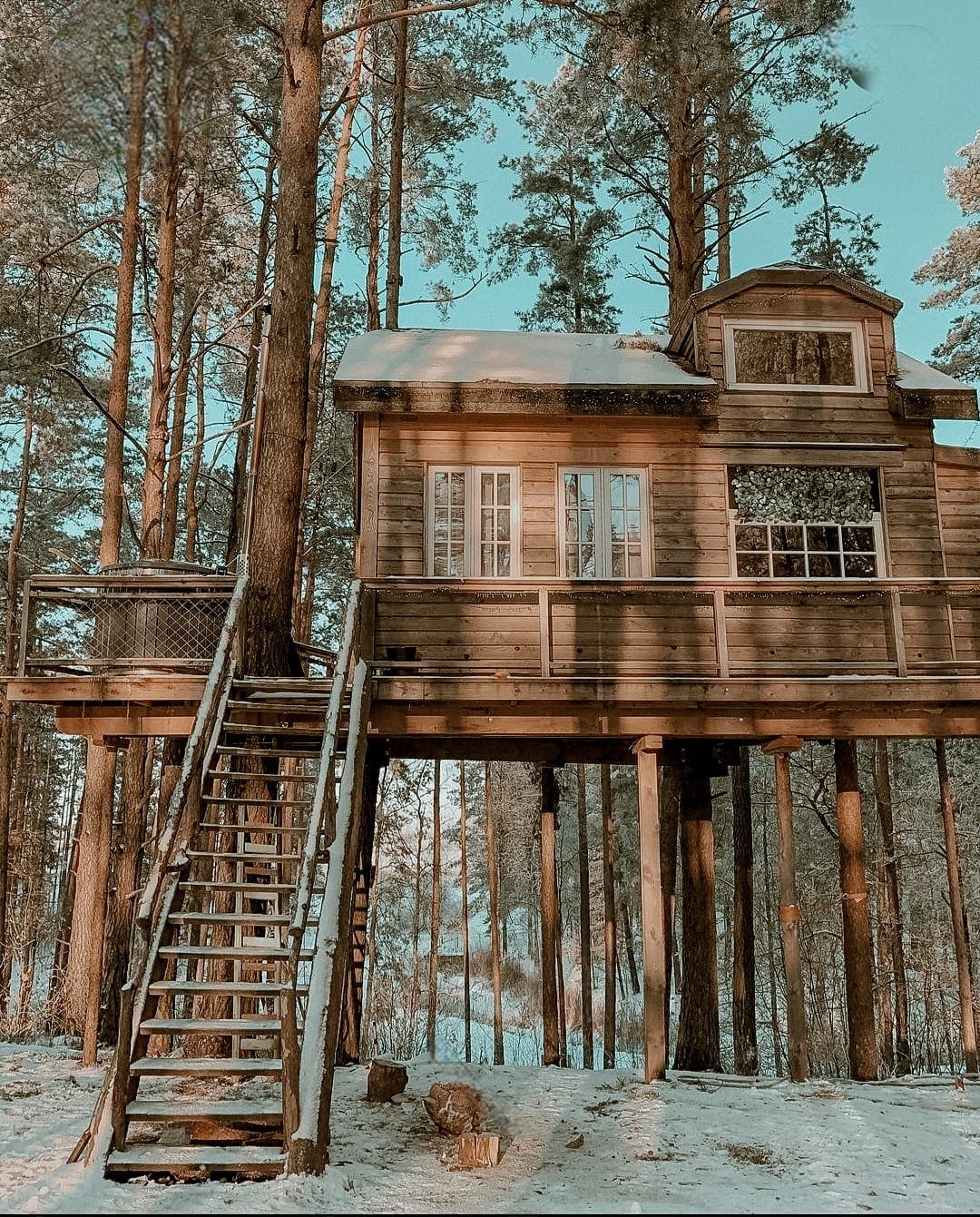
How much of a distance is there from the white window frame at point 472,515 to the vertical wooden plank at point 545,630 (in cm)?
134

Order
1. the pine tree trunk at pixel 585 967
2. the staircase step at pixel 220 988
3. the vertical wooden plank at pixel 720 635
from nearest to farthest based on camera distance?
the staircase step at pixel 220 988 < the vertical wooden plank at pixel 720 635 < the pine tree trunk at pixel 585 967

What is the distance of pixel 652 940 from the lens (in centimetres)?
999

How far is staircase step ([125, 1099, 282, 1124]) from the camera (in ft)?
19.7

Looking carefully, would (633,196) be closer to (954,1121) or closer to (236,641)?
(236,641)

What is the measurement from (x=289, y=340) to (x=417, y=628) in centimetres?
315

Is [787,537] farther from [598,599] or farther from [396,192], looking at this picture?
[396,192]

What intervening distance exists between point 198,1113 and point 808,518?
8.84 metres

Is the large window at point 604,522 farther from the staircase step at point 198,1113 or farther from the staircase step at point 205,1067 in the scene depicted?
the staircase step at point 198,1113

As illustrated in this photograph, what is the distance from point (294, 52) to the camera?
1084cm

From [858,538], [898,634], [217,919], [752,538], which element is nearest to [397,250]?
[752,538]

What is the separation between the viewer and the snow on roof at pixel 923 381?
476 inches

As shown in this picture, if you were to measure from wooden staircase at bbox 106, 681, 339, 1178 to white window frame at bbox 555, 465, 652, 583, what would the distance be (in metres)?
3.54

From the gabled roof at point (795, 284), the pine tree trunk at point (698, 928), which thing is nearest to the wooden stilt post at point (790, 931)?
the pine tree trunk at point (698, 928)

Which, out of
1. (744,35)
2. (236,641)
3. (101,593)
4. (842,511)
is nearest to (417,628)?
(236,641)
